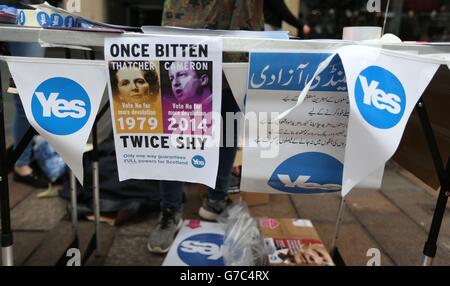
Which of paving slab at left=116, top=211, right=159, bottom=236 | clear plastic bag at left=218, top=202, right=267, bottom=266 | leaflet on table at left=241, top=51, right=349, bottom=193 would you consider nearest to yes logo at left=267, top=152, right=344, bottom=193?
leaflet on table at left=241, top=51, right=349, bottom=193

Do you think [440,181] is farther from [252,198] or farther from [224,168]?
[252,198]

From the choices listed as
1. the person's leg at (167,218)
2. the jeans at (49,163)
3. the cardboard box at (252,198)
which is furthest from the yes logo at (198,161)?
the jeans at (49,163)

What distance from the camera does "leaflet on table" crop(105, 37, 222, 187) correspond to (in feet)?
3.01

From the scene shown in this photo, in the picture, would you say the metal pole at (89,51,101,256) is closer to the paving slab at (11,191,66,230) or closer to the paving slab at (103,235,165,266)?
the paving slab at (103,235,165,266)

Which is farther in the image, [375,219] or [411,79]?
[375,219]

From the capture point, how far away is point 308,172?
40.1 inches

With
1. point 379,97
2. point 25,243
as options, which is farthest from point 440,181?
point 25,243

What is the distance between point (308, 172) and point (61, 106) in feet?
2.15

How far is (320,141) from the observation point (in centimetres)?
100

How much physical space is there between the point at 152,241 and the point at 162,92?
113 cm

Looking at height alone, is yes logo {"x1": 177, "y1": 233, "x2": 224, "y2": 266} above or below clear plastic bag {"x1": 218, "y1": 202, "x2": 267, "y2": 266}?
below

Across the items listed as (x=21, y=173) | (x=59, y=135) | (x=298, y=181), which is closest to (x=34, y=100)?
(x=59, y=135)
